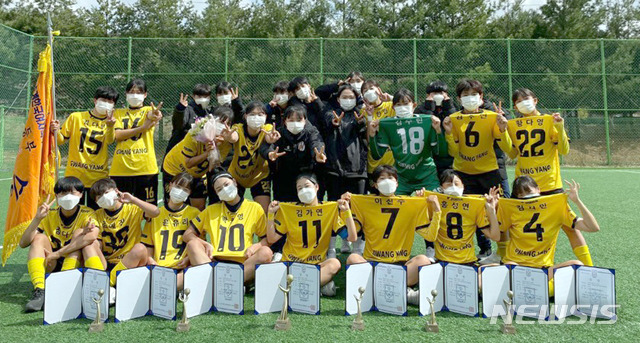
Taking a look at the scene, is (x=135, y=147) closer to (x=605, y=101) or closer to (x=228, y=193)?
(x=228, y=193)

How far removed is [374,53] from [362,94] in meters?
13.1

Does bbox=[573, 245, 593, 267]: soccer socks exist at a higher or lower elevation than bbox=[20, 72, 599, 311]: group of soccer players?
lower

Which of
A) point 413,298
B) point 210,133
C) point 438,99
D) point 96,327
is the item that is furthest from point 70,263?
point 438,99

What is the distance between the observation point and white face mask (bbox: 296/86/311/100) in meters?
5.87

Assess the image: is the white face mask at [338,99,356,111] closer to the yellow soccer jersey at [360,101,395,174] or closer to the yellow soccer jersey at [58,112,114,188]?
the yellow soccer jersey at [360,101,395,174]

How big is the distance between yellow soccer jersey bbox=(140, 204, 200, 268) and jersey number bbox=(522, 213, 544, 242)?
3.18 meters

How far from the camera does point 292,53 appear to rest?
1822 centimetres

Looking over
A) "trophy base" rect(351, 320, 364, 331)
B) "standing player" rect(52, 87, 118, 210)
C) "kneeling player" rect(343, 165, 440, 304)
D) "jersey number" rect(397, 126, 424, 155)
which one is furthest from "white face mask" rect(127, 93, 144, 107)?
"trophy base" rect(351, 320, 364, 331)

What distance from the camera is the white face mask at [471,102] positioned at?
208 inches

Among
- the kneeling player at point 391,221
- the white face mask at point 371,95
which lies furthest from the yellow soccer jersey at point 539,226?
the white face mask at point 371,95

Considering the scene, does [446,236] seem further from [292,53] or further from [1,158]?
[1,158]

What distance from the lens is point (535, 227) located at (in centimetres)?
438

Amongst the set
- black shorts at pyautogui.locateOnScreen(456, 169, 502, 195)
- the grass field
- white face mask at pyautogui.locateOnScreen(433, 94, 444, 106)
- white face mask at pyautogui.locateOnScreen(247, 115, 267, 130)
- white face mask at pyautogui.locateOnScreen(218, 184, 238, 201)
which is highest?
white face mask at pyautogui.locateOnScreen(433, 94, 444, 106)

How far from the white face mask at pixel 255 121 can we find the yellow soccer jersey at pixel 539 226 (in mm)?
2761
